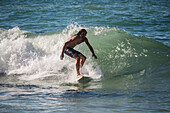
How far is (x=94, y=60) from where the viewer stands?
9.10 m

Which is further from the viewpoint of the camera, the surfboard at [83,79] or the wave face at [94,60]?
the wave face at [94,60]

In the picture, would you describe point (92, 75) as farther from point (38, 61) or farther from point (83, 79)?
point (38, 61)

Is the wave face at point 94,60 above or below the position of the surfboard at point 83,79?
above

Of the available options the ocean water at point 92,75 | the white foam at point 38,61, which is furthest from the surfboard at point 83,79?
the white foam at point 38,61

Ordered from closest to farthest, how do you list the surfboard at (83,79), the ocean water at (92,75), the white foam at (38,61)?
the ocean water at (92,75), the surfboard at (83,79), the white foam at (38,61)

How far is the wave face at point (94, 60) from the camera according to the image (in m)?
8.05

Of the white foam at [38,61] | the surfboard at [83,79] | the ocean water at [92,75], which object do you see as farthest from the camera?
the white foam at [38,61]

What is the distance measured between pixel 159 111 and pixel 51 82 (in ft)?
12.1

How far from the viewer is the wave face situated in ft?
26.4

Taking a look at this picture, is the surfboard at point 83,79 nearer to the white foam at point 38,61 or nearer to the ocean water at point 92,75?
the ocean water at point 92,75

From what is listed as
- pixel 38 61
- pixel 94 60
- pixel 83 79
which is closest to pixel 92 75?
pixel 83 79

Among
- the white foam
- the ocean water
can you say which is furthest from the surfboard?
the white foam

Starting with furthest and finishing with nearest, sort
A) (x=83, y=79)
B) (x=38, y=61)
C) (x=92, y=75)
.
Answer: (x=38, y=61), (x=92, y=75), (x=83, y=79)

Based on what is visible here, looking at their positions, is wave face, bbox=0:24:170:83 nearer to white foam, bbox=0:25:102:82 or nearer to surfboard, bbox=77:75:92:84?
white foam, bbox=0:25:102:82
